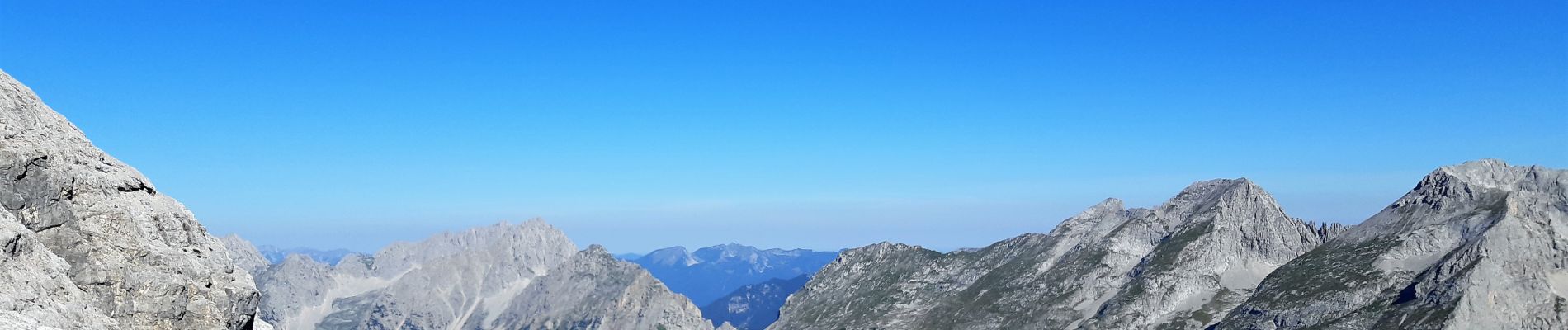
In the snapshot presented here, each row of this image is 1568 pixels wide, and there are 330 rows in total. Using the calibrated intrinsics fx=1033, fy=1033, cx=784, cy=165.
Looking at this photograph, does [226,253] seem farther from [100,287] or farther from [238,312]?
[100,287]

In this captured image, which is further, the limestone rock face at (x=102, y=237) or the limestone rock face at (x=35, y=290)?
the limestone rock face at (x=102, y=237)

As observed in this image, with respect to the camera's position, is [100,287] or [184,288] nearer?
[100,287]

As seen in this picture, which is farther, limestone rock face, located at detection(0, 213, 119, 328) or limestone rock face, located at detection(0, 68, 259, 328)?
limestone rock face, located at detection(0, 68, 259, 328)

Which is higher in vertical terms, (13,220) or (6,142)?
(6,142)

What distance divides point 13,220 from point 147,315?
8832 mm

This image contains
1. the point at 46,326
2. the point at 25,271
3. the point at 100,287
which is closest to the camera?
the point at 46,326

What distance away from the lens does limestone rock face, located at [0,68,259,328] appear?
2183 inches

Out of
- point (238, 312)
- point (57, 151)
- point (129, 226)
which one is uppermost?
point (57, 151)

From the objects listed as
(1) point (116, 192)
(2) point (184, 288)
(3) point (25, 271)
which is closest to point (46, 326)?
(3) point (25, 271)

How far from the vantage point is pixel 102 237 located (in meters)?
57.5

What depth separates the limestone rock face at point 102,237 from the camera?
55.4 metres

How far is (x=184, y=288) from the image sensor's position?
5931 cm

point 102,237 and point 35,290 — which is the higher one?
point 102,237

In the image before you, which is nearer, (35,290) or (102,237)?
(35,290)
